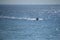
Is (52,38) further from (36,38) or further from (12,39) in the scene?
(12,39)

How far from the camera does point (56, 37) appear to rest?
5.48 meters

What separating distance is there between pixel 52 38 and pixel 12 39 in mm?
1550

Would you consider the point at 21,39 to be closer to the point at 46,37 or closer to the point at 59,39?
the point at 46,37

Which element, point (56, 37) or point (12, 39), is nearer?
point (12, 39)

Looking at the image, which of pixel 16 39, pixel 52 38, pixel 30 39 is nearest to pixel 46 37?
pixel 52 38

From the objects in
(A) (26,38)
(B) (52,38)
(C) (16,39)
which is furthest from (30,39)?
(B) (52,38)

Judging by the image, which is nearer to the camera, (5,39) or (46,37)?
(5,39)

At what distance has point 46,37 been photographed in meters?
5.41

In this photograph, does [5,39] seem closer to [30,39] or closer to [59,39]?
[30,39]

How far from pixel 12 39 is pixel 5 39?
254mm

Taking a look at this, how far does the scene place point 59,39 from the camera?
5.25 metres

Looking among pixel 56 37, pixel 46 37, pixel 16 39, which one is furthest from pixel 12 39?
pixel 56 37

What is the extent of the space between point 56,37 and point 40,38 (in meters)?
0.69

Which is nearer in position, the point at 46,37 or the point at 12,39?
the point at 12,39
